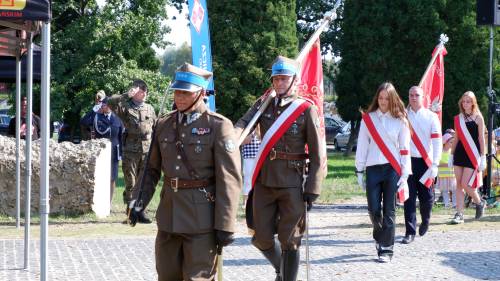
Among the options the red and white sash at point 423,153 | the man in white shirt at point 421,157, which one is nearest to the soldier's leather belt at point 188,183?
the man in white shirt at point 421,157

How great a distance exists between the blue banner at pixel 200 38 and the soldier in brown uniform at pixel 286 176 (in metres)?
2.89

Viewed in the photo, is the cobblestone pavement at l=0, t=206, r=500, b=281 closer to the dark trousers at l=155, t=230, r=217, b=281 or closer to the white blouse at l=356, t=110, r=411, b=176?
the white blouse at l=356, t=110, r=411, b=176

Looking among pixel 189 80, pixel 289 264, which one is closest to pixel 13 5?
pixel 189 80

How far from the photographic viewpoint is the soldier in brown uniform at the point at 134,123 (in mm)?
13578

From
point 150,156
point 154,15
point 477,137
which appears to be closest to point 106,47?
point 154,15

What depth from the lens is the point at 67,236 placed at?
12.2m

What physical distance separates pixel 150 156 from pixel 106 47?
25732 mm

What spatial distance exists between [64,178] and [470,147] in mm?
6141

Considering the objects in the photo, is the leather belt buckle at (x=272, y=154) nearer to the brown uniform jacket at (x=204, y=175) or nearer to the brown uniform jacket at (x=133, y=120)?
the brown uniform jacket at (x=204, y=175)

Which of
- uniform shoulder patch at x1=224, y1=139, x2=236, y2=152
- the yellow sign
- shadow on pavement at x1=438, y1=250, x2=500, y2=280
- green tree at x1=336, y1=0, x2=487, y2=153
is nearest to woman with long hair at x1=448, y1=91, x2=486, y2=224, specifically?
shadow on pavement at x1=438, y1=250, x2=500, y2=280

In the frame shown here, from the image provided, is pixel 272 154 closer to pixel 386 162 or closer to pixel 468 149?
pixel 386 162

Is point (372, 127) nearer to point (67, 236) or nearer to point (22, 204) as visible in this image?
point (67, 236)

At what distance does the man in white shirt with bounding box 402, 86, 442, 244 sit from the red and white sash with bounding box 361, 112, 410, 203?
3.58ft

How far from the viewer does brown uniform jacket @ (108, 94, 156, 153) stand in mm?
13586
